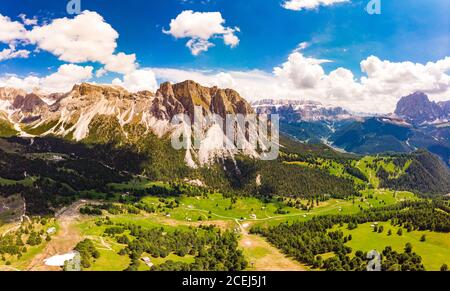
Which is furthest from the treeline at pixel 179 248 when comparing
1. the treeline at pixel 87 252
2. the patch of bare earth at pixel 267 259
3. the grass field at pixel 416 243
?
the grass field at pixel 416 243

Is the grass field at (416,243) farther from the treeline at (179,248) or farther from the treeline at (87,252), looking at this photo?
the treeline at (87,252)

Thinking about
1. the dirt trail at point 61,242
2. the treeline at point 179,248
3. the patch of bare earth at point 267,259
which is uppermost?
the dirt trail at point 61,242

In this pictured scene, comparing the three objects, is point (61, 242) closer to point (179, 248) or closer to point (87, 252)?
point (87, 252)

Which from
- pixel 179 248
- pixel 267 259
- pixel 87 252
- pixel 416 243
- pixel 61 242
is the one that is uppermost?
pixel 87 252

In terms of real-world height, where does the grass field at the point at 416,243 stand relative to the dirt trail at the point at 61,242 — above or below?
below

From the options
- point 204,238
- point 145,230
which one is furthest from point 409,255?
point 145,230

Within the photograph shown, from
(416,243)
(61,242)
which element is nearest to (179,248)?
(61,242)

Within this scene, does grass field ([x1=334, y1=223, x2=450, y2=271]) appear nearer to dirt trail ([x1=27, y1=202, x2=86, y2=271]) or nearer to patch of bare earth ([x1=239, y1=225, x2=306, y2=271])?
patch of bare earth ([x1=239, y1=225, x2=306, y2=271])

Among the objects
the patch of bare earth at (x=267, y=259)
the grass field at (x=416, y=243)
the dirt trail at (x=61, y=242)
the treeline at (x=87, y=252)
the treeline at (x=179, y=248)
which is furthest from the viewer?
the patch of bare earth at (x=267, y=259)
